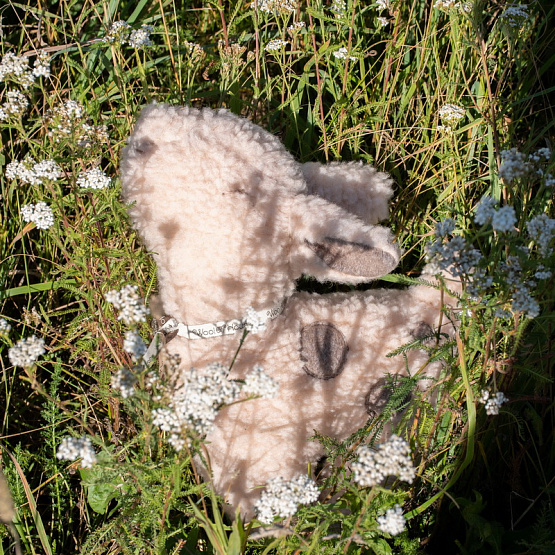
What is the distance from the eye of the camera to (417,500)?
207 centimetres

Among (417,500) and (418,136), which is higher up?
(418,136)

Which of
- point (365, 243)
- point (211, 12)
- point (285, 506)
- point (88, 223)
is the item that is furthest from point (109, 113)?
point (285, 506)

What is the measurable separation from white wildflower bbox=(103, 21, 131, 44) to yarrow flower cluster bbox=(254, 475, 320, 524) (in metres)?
1.82

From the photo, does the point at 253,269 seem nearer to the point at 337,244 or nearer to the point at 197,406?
the point at 337,244

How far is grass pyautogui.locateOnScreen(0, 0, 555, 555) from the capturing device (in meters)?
1.69

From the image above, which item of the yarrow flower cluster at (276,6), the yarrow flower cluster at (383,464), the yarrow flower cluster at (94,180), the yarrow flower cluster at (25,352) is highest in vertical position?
the yarrow flower cluster at (276,6)

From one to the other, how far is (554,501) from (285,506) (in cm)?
134

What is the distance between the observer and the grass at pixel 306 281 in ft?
5.55

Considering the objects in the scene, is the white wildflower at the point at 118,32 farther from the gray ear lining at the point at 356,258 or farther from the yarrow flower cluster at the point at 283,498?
the yarrow flower cluster at the point at 283,498

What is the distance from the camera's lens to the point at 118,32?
2.24 m

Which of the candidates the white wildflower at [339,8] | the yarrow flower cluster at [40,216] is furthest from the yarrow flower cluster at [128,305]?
the white wildflower at [339,8]

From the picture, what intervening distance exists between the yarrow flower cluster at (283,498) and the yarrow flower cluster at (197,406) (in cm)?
24

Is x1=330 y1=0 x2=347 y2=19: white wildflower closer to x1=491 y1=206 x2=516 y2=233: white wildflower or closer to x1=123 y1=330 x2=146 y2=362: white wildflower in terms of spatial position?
x1=491 y1=206 x2=516 y2=233: white wildflower

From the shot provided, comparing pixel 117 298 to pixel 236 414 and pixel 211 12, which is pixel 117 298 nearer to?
pixel 236 414
